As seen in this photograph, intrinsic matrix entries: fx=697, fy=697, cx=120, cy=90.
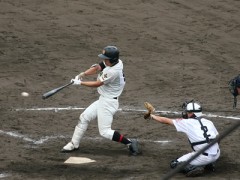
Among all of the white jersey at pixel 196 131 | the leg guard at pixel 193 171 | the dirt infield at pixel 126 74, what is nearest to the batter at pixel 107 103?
the dirt infield at pixel 126 74

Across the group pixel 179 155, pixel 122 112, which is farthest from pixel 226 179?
pixel 122 112

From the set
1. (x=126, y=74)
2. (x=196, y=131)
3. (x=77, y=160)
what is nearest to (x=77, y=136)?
(x=77, y=160)

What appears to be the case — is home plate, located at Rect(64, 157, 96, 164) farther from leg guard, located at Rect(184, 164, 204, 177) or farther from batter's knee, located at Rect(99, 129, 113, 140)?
leg guard, located at Rect(184, 164, 204, 177)

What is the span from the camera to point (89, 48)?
18.1 m

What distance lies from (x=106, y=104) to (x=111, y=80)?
0.43 metres

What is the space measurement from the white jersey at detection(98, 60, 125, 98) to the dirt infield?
106cm

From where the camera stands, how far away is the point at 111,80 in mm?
11602

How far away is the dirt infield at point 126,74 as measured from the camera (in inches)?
453

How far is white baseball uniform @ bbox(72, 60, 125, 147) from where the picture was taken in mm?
11586

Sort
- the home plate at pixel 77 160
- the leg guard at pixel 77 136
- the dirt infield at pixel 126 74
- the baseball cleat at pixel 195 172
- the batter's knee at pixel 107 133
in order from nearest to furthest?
1. the baseball cleat at pixel 195 172
2. the home plate at pixel 77 160
3. the dirt infield at pixel 126 74
4. the batter's knee at pixel 107 133
5. the leg guard at pixel 77 136

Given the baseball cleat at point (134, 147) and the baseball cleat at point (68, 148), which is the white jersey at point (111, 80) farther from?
the baseball cleat at point (68, 148)

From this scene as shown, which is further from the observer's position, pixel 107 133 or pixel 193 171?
pixel 107 133

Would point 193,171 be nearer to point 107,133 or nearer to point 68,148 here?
point 107,133

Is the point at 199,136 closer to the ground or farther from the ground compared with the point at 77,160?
farther from the ground
